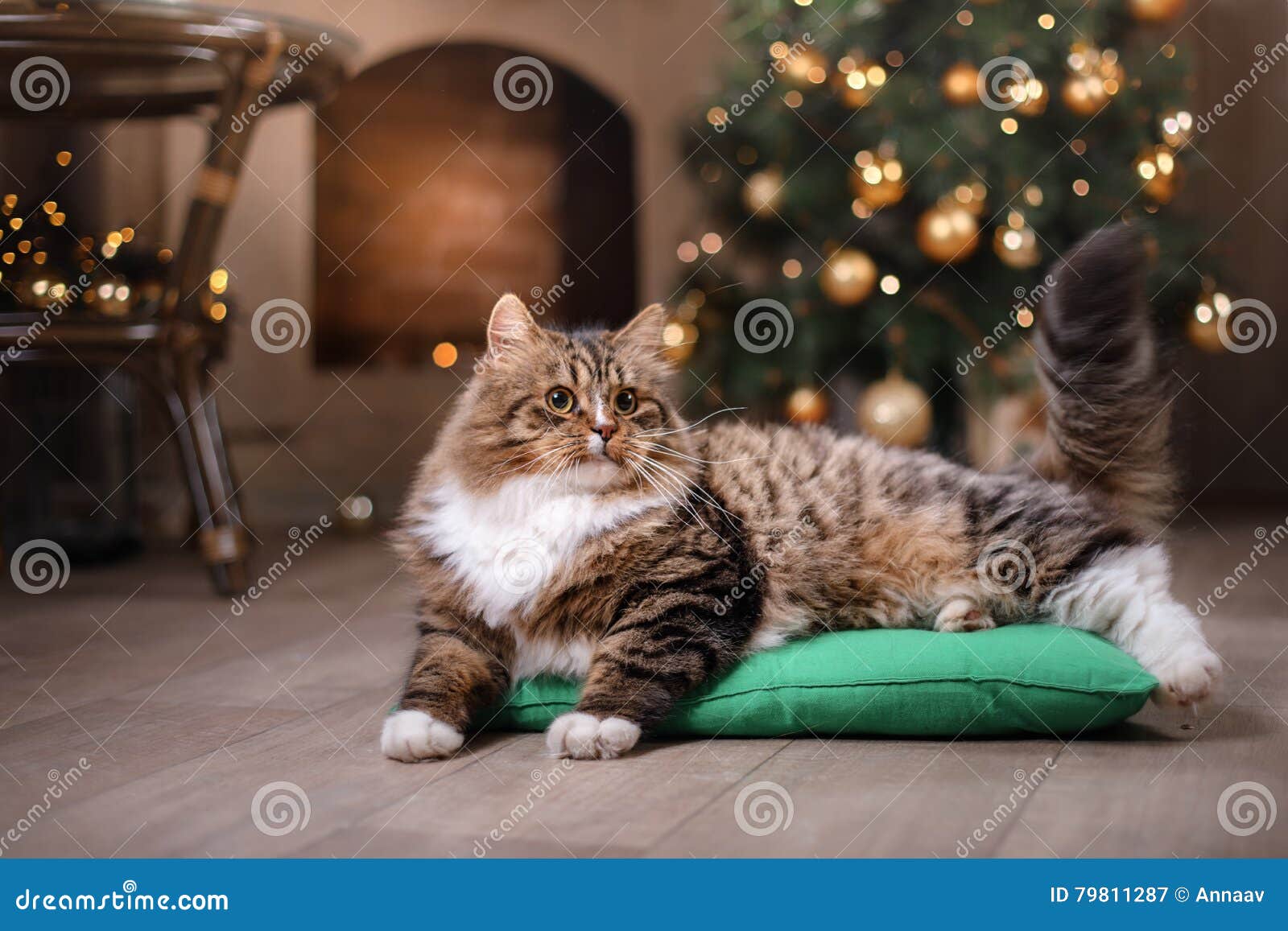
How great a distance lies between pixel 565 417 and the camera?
1.70m

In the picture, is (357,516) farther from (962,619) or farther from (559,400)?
(962,619)

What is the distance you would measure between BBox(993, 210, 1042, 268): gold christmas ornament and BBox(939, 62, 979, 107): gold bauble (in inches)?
15.4

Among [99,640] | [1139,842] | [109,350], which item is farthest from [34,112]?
[1139,842]

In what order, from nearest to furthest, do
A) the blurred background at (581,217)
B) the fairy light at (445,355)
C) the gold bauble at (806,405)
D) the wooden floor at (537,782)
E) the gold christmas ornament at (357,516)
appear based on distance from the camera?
1. the wooden floor at (537,782)
2. the blurred background at (581,217)
3. the gold bauble at (806,405)
4. the gold christmas ornament at (357,516)
5. the fairy light at (445,355)

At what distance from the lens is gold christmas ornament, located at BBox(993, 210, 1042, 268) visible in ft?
11.9

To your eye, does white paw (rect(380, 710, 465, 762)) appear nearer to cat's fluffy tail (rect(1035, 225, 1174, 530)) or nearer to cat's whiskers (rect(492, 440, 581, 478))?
cat's whiskers (rect(492, 440, 581, 478))

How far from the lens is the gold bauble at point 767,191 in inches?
155

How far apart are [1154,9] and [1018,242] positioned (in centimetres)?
100

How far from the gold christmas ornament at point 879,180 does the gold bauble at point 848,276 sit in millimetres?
198

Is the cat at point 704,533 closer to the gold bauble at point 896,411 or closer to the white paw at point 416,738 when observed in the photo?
the white paw at point 416,738

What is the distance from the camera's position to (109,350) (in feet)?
9.16

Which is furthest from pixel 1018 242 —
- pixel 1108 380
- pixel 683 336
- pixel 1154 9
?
pixel 1108 380

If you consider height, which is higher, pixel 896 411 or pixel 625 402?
pixel 896 411

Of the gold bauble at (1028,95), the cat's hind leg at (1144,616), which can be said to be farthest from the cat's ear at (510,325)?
the gold bauble at (1028,95)
